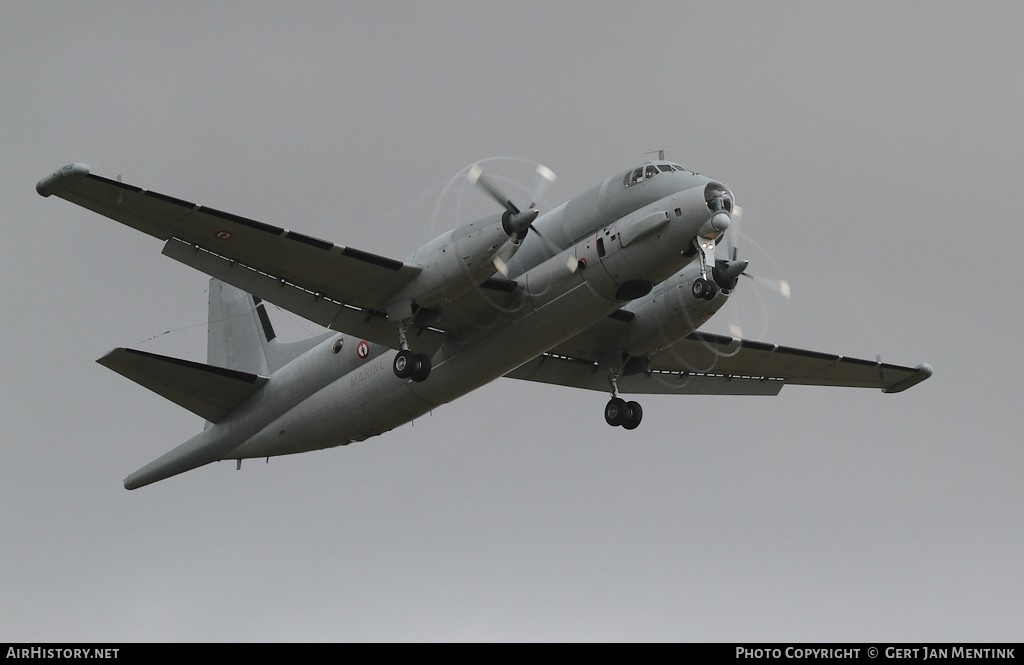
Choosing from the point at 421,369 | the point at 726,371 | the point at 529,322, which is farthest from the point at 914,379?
the point at 421,369

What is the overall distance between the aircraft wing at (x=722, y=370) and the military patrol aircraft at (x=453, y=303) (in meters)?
0.08

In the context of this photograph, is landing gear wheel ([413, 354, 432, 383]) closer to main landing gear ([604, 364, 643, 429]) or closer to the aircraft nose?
main landing gear ([604, 364, 643, 429])

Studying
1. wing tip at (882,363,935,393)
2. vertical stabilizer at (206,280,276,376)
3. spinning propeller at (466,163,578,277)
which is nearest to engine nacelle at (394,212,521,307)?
spinning propeller at (466,163,578,277)

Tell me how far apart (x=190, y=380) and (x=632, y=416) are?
38.8ft

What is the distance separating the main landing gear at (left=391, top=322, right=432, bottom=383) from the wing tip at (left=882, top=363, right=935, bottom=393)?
15.7 metres

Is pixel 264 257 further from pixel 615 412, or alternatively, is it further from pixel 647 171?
pixel 615 412

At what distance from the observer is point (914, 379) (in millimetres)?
36750

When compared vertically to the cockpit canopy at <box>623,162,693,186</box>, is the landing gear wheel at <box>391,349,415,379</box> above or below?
below

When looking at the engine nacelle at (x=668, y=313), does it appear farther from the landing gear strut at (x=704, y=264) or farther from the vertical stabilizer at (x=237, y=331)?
the vertical stabilizer at (x=237, y=331)

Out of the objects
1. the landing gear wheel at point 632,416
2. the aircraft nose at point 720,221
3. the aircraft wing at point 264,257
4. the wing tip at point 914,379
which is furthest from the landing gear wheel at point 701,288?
the wing tip at point 914,379

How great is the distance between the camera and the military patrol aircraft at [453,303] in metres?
26.8

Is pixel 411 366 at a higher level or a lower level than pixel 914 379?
lower

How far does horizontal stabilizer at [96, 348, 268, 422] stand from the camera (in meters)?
31.9

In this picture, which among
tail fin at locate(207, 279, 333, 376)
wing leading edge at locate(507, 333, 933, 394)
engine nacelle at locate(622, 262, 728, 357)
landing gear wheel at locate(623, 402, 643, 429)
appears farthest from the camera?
tail fin at locate(207, 279, 333, 376)
